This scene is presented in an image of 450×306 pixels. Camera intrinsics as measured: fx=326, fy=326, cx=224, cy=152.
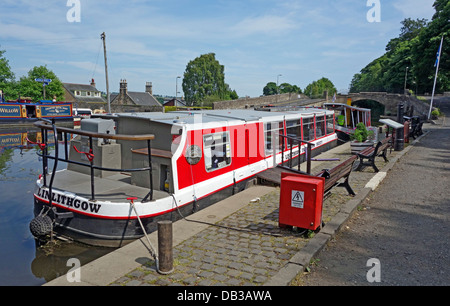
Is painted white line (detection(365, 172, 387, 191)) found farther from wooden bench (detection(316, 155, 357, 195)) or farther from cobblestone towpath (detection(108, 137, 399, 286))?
cobblestone towpath (detection(108, 137, 399, 286))

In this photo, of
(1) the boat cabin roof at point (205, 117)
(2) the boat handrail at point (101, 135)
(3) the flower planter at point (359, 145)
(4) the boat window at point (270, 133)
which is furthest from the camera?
(3) the flower planter at point (359, 145)

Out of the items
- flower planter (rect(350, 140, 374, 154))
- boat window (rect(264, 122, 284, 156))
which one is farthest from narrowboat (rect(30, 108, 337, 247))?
flower planter (rect(350, 140, 374, 154))

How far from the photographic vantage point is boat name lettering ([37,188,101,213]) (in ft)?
20.6

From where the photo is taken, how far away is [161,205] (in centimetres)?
664

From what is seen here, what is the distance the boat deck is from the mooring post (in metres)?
2.21

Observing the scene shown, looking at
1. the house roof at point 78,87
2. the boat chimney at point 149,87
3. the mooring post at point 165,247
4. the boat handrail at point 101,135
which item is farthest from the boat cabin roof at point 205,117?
the house roof at point 78,87

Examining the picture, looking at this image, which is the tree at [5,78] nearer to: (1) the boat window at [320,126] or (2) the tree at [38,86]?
(2) the tree at [38,86]

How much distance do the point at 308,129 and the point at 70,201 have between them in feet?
36.0

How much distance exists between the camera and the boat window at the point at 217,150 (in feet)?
27.0

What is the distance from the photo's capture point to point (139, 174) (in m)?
7.50

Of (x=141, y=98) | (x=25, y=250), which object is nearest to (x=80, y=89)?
(x=141, y=98)

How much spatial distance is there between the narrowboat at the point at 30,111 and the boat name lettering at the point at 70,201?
97.1 feet
